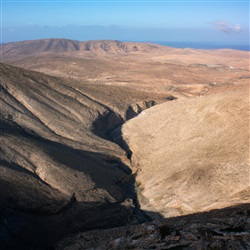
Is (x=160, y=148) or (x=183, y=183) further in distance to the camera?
(x=160, y=148)

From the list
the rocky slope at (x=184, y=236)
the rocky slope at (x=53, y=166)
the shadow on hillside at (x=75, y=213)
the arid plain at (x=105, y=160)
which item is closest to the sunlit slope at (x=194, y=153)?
the arid plain at (x=105, y=160)

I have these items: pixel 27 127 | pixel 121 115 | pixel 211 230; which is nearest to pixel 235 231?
pixel 211 230

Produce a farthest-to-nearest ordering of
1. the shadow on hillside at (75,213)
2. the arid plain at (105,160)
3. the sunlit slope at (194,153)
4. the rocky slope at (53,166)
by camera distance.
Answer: the sunlit slope at (194,153) < the arid plain at (105,160) < the rocky slope at (53,166) < the shadow on hillside at (75,213)

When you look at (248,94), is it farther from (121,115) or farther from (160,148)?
(121,115)

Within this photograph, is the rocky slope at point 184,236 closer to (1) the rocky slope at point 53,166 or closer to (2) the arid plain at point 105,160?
(2) the arid plain at point 105,160

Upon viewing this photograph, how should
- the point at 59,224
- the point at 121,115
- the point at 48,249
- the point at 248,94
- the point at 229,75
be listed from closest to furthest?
the point at 48,249 < the point at 59,224 < the point at 248,94 < the point at 121,115 < the point at 229,75

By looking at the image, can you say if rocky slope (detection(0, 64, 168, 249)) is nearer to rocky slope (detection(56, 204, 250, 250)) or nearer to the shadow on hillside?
the shadow on hillside

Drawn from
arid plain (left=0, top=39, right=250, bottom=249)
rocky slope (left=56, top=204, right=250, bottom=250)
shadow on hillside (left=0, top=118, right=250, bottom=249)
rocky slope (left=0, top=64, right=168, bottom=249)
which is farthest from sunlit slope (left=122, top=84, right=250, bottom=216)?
rocky slope (left=56, top=204, right=250, bottom=250)
